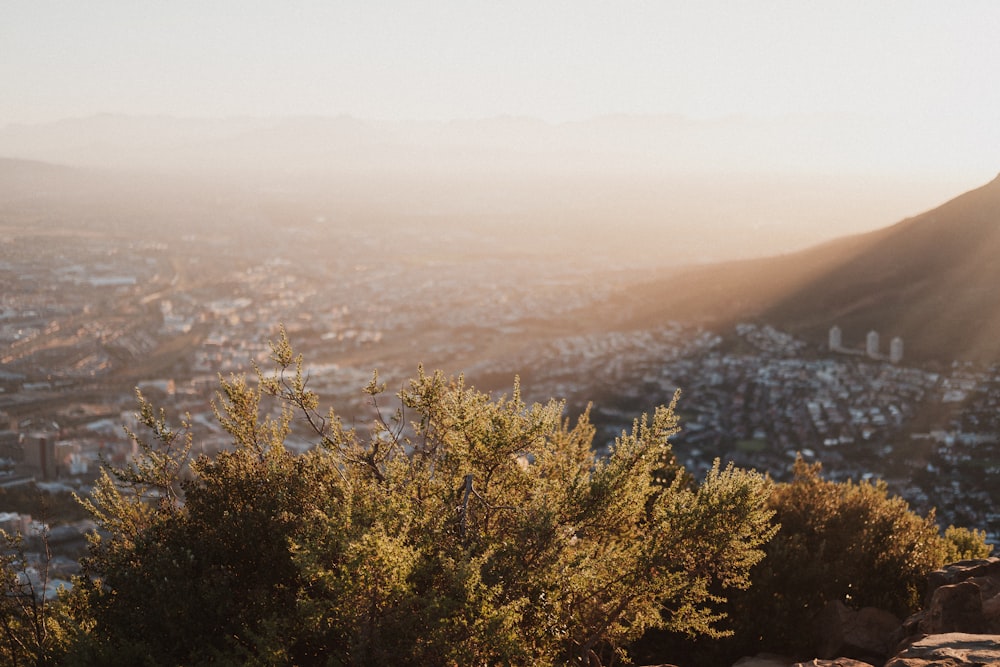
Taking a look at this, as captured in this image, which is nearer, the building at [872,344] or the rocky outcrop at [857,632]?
the rocky outcrop at [857,632]

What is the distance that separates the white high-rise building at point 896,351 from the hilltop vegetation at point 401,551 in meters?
37.7

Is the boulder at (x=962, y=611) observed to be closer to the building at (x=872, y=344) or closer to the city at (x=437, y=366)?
the city at (x=437, y=366)

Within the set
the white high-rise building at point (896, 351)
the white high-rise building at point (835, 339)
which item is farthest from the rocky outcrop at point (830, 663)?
the white high-rise building at point (835, 339)

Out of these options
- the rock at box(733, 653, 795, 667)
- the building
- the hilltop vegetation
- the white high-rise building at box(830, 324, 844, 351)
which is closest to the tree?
the hilltop vegetation

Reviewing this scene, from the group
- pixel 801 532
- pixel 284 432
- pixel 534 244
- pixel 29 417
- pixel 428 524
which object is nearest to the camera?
pixel 428 524

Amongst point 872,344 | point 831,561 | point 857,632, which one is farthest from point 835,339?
point 857,632

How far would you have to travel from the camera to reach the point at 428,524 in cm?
860

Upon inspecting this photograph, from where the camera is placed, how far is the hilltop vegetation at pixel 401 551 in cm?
729

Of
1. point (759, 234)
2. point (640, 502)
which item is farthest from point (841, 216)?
point (640, 502)

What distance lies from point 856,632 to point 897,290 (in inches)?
1856

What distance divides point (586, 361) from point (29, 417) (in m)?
32.2

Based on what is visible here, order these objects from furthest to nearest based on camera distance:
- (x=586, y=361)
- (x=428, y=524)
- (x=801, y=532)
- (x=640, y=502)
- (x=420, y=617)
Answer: (x=586, y=361) < (x=801, y=532) < (x=640, y=502) < (x=428, y=524) < (x=420, y=617)

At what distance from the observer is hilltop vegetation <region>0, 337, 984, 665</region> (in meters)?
7.29

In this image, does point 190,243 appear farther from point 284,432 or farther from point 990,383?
point 284,432
